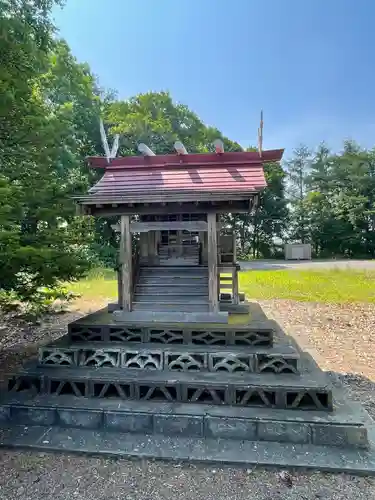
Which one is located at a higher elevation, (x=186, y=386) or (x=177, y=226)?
(x=177, y=226)

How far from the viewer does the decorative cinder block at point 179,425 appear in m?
3.32

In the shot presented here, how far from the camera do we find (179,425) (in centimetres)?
335

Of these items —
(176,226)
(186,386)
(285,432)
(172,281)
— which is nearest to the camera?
(285,432)

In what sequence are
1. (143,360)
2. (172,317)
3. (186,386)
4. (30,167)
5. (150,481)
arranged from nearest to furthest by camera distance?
(150,481) < (186,386) < (143,360) < (30,167) < (172,317)

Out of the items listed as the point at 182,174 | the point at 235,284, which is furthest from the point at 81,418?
the point at 182,174

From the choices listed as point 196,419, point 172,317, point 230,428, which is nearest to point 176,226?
point 172,317

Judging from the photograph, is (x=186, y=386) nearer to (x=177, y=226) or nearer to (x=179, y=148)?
(x=177, y=226)

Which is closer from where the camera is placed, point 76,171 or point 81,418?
point 81,418

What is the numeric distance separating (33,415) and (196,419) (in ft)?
5.98

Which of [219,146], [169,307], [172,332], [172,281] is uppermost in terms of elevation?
[219,146]

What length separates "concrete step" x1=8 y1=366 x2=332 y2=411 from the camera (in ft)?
11.6

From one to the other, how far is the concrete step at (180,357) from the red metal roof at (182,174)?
7.44ft

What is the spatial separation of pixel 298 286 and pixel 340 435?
10682 mm

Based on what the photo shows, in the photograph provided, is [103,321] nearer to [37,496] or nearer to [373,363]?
[37,496]
